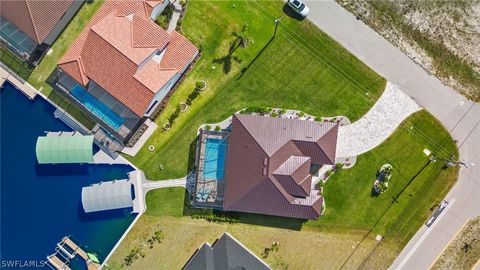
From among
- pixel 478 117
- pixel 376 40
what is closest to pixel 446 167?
pixel 478 117

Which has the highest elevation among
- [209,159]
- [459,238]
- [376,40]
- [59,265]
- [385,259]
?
[376,40]

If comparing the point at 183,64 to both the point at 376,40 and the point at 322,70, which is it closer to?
the point at 322,70

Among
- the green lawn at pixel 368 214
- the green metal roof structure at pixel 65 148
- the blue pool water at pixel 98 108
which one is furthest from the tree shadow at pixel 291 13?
the green metal roof structure at pixel 65 148

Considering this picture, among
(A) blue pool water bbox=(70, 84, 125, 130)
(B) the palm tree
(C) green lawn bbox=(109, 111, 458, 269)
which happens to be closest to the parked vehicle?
(B) the palm tree

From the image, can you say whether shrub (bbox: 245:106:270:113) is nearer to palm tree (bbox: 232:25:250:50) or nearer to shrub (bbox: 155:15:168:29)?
palm tree (bbox: 232:25:250:50)

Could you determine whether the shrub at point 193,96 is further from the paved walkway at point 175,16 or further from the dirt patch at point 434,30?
the dirt patch at point 434,30

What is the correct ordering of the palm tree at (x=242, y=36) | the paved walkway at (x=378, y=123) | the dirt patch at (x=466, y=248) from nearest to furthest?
the dirt patch at (x=466, y=248)
the paved walkway at (x=378, y=123)
the palm tree at (x=242, y=36)
